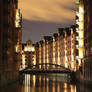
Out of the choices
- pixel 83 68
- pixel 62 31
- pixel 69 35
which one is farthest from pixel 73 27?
pixel 83 68

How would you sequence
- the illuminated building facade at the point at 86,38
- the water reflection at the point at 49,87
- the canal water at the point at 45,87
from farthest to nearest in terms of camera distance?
the illuminated building facade at the point at 86,38 < the water reflection at the point at 49,87 < the canal water at the point at 45,87

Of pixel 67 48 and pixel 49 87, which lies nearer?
pixel 49 87

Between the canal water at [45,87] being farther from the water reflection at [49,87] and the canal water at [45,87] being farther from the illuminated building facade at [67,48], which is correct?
the illuminated building facade at [67,48]

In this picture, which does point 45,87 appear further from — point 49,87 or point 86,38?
point 86,38

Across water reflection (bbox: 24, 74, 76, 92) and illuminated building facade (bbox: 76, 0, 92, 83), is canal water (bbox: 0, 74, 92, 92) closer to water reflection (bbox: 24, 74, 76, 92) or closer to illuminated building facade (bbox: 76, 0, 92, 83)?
water reflection (bbox: 24, 74, 76, 92)

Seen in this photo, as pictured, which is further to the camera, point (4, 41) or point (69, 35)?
point (69, 35)

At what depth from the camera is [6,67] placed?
89.3 metres

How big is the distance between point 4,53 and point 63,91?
19505 millimetres

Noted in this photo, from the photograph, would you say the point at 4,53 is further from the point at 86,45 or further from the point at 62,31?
the point at 62,31

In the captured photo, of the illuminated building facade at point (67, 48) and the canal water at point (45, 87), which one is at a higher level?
the illuminated building facade at point (67, 48)

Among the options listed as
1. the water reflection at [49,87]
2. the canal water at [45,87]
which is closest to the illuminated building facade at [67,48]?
the water reflection at [49,87]

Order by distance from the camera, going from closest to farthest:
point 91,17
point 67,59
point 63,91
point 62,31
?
point 63,91 → point 91,17 → point 67,59 → point 62,31

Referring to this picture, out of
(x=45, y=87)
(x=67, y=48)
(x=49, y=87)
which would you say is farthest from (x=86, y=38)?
(x=67, y=48)

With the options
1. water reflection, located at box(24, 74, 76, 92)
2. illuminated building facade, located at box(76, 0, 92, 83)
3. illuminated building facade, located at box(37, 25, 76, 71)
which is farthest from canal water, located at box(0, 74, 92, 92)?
illuminated building facade, located at box(37, 25, 76, 71)
